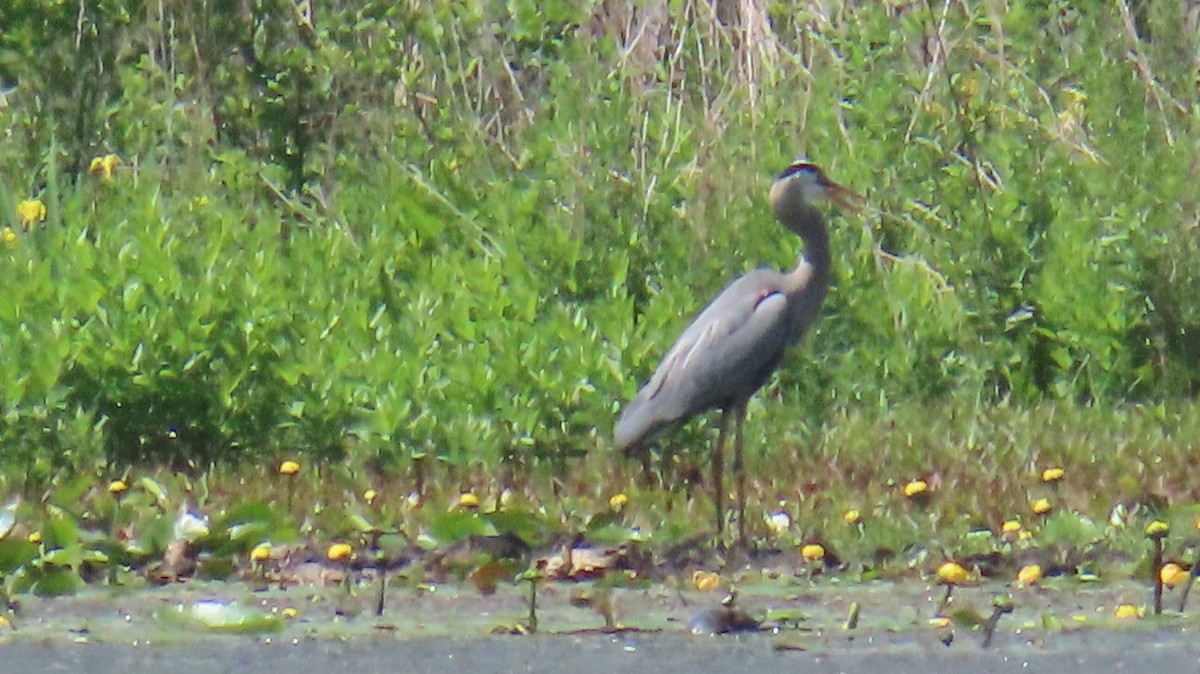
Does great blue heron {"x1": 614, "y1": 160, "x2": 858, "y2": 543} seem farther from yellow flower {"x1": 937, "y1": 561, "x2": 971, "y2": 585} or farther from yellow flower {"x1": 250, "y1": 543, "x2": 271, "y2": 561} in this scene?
yellow flower {"x1": 250, "y1": 543, "x2": 271, "y2": 561}

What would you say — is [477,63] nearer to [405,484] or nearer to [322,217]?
[322,217]

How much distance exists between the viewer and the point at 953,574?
4.96 m

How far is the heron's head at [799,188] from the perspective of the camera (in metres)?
7.19

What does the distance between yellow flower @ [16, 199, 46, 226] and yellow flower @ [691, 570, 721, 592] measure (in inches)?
146

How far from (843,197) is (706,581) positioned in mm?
2570

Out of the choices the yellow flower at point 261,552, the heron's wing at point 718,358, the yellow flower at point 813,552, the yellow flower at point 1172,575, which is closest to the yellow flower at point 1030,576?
the yellow flower at point 1172,575

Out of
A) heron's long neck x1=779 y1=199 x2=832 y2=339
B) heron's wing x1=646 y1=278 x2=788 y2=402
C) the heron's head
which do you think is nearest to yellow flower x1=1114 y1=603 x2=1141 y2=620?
heron's wing x1=646 y1=278 x2=788 y2=402

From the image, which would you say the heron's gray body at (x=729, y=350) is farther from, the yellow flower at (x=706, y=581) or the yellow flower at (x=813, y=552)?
the yellow flower at (x=706, y=581)

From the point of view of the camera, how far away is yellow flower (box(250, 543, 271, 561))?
5.25 metres

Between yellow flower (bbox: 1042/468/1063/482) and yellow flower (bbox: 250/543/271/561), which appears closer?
yellow flower (bbox: 250/543/271/561)

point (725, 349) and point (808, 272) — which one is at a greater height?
point (808, 272)

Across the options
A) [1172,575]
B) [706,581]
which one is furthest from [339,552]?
[1172,575]

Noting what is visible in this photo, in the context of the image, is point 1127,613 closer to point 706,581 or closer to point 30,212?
point 706,581

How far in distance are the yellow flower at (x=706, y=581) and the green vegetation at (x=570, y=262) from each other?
259mm
